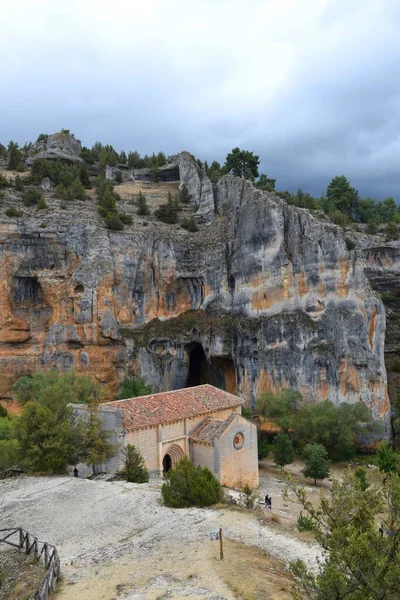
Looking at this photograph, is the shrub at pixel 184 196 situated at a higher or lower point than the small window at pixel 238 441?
higher

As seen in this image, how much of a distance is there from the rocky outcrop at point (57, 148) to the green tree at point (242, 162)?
73.2 feet

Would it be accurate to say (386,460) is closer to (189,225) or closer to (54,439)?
(54,439)

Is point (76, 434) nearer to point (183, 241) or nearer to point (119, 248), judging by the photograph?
point (119, 248)

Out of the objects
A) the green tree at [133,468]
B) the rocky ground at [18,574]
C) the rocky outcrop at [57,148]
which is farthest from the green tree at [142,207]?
the rocky ground at [18,574]

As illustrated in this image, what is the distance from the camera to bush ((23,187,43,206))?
1936 inches

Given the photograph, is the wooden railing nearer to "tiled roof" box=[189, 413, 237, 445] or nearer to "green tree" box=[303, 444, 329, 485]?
"tiled roof" box=[189, 413, 237, 445]

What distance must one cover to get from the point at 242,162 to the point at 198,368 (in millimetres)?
29305

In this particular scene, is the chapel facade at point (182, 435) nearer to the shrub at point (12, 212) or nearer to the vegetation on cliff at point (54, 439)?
the vegetation on cliff at point (54, 439)

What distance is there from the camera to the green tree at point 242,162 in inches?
2616

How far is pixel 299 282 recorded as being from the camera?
42.6 m

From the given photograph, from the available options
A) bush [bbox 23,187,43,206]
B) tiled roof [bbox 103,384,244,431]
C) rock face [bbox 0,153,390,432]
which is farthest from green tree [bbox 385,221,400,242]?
bush [bbox 23,187,43,206]

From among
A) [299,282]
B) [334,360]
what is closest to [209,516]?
[334,360]

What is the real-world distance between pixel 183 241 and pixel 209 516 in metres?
35.0

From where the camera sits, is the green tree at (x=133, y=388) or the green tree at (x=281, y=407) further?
the green tree at (x=133, y=388)
